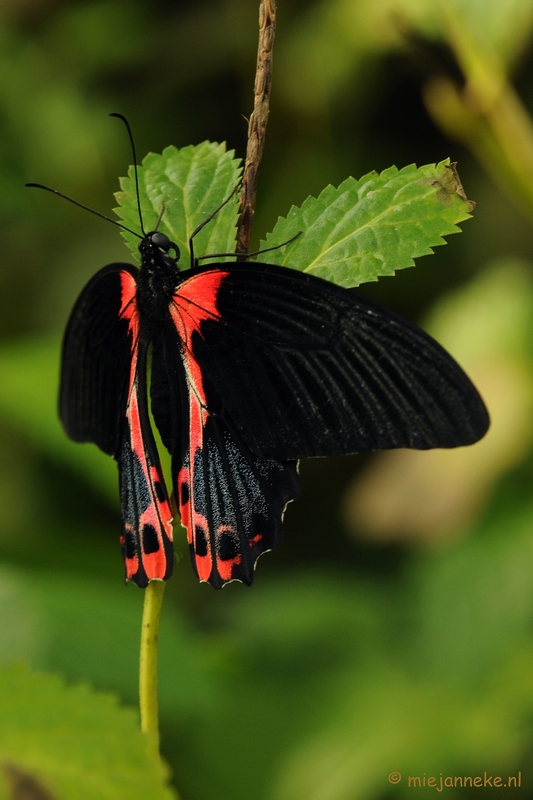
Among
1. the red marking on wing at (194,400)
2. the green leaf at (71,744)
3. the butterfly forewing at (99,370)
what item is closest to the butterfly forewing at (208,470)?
the red marking on wing at (194,400)

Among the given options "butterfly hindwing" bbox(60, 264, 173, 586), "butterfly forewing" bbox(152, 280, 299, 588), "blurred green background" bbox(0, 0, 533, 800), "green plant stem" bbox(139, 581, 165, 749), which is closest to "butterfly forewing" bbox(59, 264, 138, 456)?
"butterfly hindwing" bbox(60, 264, 173, 586)

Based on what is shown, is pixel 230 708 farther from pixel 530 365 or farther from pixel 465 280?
pixel 465 280

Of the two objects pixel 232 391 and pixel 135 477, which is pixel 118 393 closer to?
pixel 135 477

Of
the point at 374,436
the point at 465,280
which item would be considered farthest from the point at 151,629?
the point at 465,280

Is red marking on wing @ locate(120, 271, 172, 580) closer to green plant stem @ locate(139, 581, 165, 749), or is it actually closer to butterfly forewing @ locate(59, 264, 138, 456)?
butterfly forewing @ locate(59, 264, 138, 456)

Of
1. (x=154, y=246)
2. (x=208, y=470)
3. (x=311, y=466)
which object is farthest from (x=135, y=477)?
(x=311, y=466)

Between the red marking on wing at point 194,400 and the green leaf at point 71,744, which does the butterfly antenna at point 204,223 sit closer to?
the red marking on wing at point 194,400
